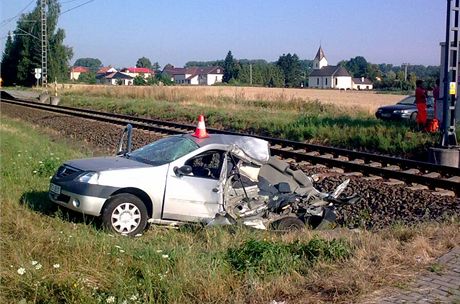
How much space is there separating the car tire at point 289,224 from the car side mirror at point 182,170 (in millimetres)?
1442

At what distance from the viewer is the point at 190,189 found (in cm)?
859

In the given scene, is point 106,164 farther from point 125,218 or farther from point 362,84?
point 362,84

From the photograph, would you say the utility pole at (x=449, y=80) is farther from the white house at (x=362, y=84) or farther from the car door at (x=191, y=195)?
the white house at (x=362, y=84)

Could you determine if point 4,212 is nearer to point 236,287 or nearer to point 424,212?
point 236,287

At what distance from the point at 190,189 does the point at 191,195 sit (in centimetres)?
8

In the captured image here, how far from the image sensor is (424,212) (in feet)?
34.2

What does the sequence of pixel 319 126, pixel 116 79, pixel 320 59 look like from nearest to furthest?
pixel 319 126
pixel 320 59
pixel 116 79

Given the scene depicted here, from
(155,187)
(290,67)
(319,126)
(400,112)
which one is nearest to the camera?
(155,187)

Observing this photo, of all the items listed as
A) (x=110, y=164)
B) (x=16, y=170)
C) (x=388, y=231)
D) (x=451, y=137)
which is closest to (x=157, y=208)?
(x=110, y=164)

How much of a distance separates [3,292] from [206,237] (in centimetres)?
275

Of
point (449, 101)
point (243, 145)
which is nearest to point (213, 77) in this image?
point (449, 101)

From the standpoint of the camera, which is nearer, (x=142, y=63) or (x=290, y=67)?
(x=290, y=67)

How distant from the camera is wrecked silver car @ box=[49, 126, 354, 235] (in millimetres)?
8336

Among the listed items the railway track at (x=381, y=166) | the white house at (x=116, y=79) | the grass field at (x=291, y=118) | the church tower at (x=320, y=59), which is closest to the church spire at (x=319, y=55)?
the church tower at (x=320, y=59)
